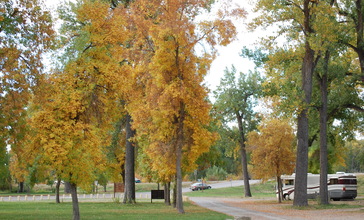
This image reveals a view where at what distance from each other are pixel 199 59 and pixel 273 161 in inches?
631

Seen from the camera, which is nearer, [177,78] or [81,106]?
[81,106]

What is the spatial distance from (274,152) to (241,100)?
1149cm

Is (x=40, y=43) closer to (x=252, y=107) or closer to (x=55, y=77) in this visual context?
(x=55, y=77)

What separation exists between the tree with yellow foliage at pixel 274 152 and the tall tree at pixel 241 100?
9.02 meters

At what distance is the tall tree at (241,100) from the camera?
44750 millimetres

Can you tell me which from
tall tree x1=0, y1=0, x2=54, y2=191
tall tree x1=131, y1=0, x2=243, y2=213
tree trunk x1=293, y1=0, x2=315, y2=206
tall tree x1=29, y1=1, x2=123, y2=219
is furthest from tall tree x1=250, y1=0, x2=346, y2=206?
tall tree x1=0, y1=0, x2=54, y2=191

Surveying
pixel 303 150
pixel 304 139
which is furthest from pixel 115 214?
pixel 304 139

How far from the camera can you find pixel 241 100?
45.3m

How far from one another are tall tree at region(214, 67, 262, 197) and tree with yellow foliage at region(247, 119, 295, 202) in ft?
29.6

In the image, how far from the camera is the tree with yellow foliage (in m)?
34.9

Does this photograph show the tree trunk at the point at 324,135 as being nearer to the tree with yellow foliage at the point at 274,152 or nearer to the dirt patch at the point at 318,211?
the dirt patch at the point at 318,211

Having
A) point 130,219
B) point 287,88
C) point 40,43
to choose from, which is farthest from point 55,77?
point 287,88

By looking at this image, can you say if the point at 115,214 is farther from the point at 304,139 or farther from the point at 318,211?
the point at 304,139

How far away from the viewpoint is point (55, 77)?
1716 centimetres
